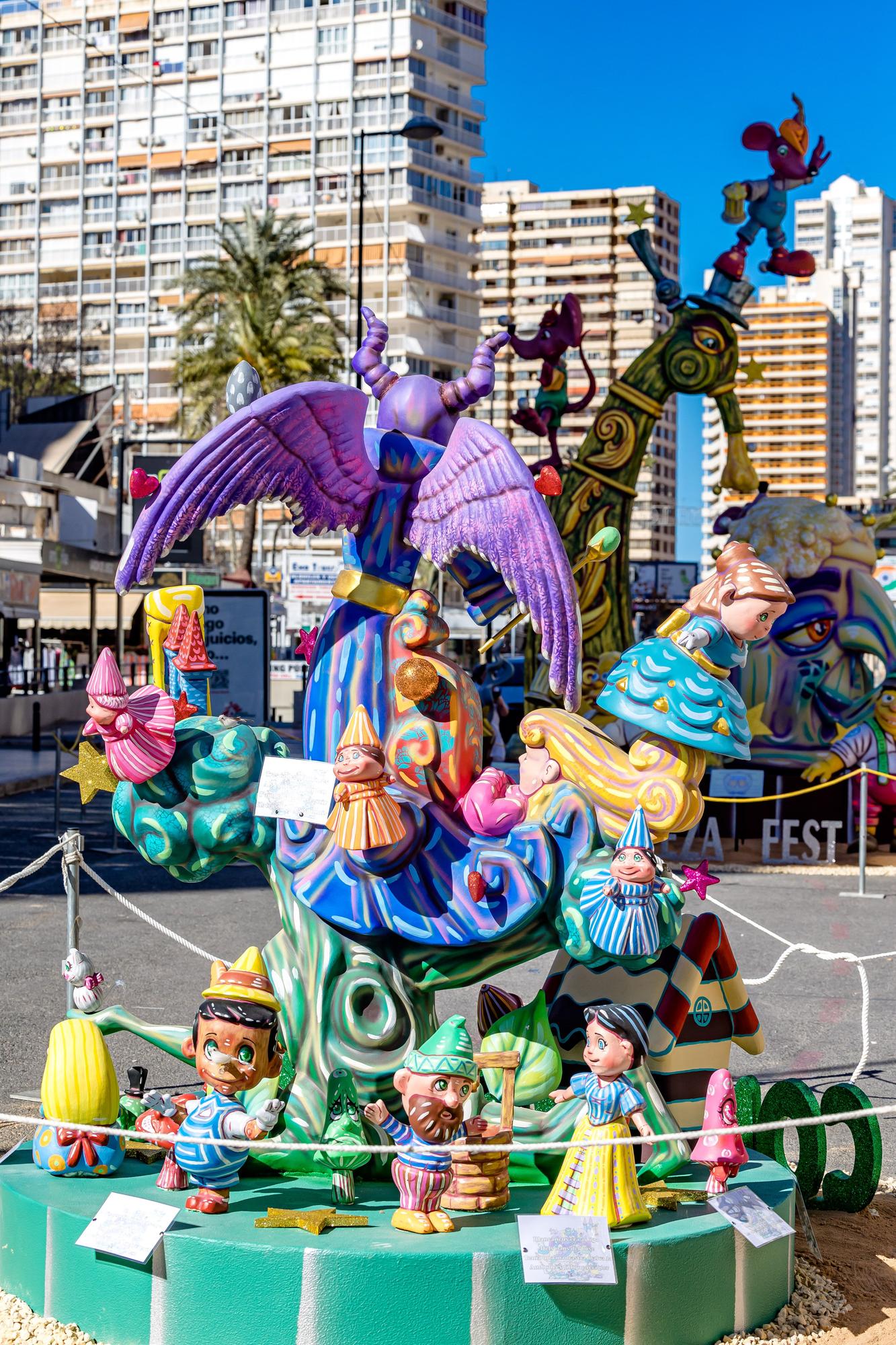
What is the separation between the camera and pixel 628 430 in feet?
50.4

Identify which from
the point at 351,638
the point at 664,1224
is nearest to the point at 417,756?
the point at 351,638

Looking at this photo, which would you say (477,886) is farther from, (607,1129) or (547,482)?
(547,482)

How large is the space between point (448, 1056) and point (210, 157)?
73791 millimetres

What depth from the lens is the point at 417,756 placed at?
5.08 meters

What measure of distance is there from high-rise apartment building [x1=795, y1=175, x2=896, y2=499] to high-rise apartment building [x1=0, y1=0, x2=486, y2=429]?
70.9 metres

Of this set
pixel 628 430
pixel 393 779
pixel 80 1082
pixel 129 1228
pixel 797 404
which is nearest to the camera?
pixel 129 1228

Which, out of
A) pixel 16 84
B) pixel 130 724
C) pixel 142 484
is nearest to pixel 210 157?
pixel 16 84

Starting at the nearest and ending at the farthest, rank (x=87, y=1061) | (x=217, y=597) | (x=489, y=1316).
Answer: (x=489, y=1316), (x=87, y=1061), (x=217, y=597)

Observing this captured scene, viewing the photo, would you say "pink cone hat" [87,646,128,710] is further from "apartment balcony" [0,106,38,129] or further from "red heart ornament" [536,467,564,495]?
"apartment balcony" [0,106,38,129]

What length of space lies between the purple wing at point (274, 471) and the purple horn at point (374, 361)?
152mm

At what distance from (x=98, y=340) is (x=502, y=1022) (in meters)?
74.0

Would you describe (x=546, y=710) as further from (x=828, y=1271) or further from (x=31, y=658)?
(x=31, y=658)

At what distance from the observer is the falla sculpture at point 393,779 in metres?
4.76

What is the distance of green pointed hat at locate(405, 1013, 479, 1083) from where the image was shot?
4.32 metres
